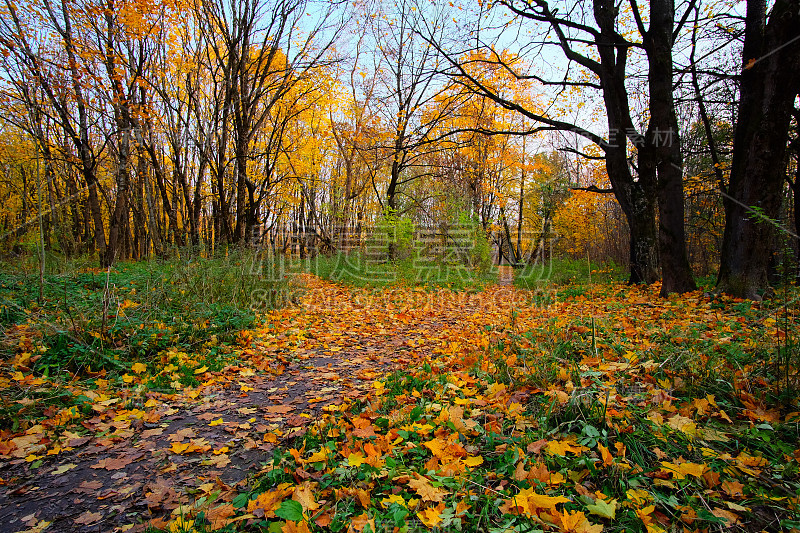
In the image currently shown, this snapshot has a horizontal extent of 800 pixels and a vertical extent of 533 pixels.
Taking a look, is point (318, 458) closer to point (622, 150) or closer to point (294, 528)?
point (294, 528)

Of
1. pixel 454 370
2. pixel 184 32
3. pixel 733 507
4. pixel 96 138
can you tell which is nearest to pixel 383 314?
pixel 454 370

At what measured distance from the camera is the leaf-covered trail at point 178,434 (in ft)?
6.46

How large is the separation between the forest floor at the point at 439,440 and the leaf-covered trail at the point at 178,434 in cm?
2

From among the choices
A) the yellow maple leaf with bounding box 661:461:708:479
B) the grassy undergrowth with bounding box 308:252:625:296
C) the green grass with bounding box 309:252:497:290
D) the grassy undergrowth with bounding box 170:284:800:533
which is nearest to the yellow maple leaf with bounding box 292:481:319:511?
the grassy undergrowth with bounding box 170:284:800:533

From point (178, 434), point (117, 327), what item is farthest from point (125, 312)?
point (178, 434)

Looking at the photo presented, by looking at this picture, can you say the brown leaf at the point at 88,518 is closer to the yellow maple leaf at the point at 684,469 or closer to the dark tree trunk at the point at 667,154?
the yellow maple leaf at the point at 684,469

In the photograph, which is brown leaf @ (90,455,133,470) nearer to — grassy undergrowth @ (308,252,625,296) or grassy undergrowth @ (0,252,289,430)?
grassy undergrowth @ (0,252,289,430)

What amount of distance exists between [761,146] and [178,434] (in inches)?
307

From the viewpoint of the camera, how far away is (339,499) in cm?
174

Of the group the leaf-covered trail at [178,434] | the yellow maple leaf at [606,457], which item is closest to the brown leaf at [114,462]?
the leaf-covered trail at [178,434]

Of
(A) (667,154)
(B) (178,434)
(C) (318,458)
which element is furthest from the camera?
(A) (667,154)

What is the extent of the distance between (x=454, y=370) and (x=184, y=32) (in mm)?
12695

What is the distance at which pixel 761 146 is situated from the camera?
5.17m

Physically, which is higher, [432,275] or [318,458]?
[432,275]
